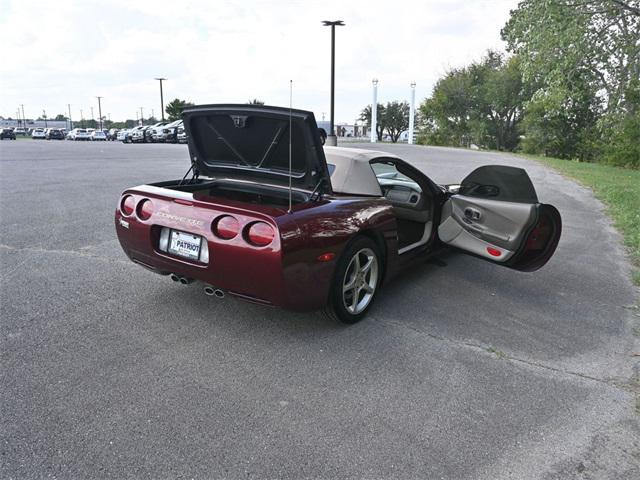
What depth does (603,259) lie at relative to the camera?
6035 millimetres

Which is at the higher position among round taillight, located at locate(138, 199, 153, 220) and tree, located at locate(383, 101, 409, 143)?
tree, located at locate(383, 101, 409, 143)

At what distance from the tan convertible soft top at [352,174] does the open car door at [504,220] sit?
37.6 inches

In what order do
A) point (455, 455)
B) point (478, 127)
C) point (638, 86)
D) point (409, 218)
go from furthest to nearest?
point (478, 127)
point (638, 86)
point (409, 218)
point (455, 455)

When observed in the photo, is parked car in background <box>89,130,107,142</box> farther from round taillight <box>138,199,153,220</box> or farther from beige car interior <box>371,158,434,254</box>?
round taillight <box>138,199,153,220</box>

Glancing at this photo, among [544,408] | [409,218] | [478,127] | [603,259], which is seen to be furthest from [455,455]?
[478,127]

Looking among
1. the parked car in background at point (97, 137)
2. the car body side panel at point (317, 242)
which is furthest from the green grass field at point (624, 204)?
the parked car in background at point (97, 137)

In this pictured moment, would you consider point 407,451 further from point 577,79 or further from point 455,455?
point 577,79

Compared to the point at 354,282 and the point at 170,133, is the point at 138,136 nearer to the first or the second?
the point at 170,133

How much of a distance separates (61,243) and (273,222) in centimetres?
381

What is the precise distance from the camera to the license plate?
11.0ft

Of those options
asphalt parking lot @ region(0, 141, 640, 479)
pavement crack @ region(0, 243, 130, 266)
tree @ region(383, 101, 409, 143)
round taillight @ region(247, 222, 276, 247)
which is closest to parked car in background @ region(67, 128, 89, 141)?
tree @ region(383, 101, 409, 143)

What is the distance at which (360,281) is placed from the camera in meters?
3.79

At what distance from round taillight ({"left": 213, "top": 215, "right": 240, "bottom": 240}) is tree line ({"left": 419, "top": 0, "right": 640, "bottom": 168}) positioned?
15.1 meters

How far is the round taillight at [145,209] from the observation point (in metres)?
3.59
